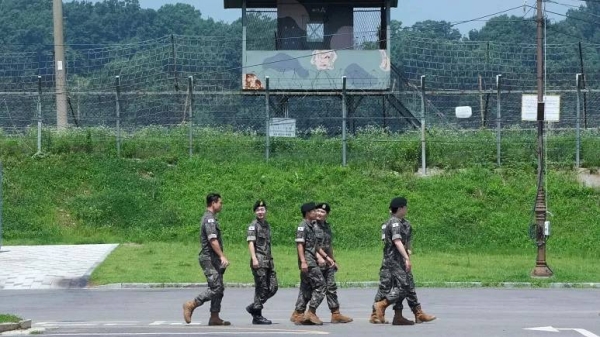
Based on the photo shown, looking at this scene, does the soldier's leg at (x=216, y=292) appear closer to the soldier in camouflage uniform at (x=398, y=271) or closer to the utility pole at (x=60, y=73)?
the soldier in camouflage uniform at (x=398, y=271)

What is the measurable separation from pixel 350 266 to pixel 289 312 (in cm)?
709

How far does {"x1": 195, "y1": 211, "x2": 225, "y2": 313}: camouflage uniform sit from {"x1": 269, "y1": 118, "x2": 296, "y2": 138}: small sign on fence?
19.0 m

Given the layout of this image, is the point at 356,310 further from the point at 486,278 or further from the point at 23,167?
the point at 23,167

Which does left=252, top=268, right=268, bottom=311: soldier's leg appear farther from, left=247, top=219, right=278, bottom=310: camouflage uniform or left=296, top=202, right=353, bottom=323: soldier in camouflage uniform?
left=296, top=202, right=353, bottom=323: soldier in camouflage uniform

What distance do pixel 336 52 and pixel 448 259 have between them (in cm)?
1278

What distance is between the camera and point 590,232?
104ft

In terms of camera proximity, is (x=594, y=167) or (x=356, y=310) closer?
(x=356, y=310)

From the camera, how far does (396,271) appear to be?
715 inches

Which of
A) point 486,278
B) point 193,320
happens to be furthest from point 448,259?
point 193,320

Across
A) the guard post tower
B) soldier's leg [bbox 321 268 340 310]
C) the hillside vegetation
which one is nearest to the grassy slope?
the hillside vegetation

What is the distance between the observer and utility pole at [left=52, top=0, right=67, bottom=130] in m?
38.8

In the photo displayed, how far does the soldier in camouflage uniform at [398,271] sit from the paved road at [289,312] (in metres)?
0.35

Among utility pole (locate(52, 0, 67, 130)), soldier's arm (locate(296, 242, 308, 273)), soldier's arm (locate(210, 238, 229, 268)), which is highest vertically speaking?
utility pole (locate(52, 0, 67, 130))

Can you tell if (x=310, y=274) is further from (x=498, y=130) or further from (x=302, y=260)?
(x=498, y=130)
